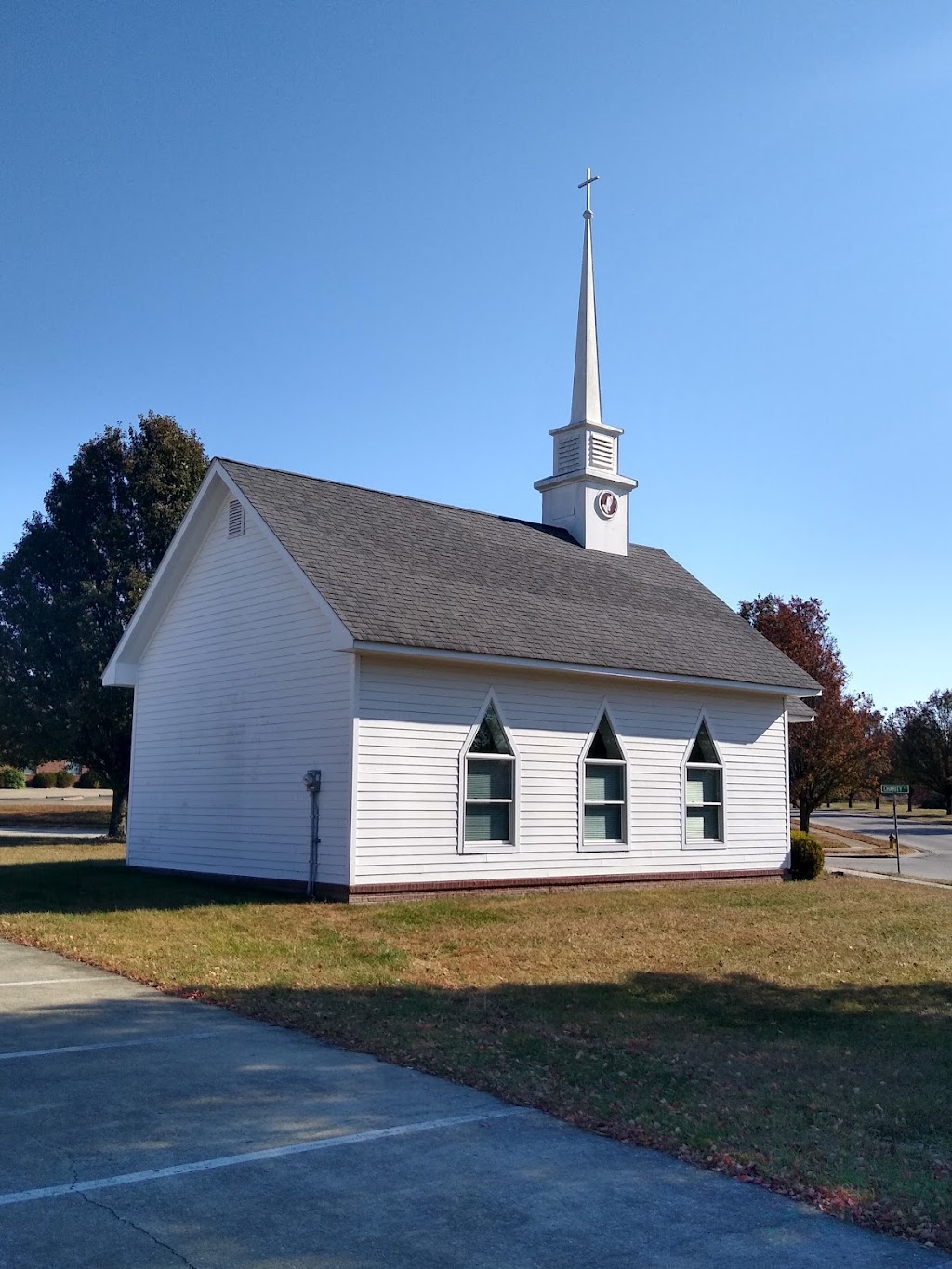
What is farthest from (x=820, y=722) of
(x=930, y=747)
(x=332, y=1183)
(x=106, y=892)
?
(x=930, y=747)

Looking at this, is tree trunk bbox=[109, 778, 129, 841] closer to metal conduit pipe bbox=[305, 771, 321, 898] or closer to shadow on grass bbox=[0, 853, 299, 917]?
shadow on grass bbox=[0, 853, 299, 917]

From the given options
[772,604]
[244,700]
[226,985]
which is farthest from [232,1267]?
[772,604]

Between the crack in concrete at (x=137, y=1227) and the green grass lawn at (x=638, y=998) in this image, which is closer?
the crack in concrete at (x=137, y=1227)

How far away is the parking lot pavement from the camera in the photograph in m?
4.80

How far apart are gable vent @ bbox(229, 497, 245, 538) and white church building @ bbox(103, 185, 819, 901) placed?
7 cm

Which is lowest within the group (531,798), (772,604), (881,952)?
(881,952)

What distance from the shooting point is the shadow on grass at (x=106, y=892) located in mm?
16188

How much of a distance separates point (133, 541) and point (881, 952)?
25012 mm

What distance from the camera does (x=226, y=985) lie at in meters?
10.6

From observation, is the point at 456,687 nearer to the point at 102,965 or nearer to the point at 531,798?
the point at 531,798

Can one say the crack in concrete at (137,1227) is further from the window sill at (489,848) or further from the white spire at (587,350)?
the white spire at (587,350)

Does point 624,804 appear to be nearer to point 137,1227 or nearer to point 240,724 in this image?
point 240,724

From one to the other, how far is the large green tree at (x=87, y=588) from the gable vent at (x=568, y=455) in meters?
12.8

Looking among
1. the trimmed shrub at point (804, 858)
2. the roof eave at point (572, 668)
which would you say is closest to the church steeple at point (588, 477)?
the roof eave at point (572, 668)
